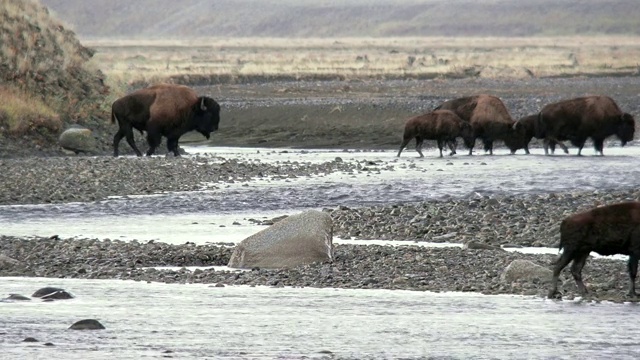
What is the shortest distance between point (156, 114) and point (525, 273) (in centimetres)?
1718

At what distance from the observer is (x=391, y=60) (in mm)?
90188

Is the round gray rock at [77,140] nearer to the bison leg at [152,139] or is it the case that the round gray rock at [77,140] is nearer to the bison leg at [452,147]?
the bison leg at [152,139]

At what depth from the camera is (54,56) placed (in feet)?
119

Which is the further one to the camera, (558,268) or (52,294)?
(52,294)

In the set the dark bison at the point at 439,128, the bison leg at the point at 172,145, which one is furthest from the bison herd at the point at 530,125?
the bison leg at the point at 172,145

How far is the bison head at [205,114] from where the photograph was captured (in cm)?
3177

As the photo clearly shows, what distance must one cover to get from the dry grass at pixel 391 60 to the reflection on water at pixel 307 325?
117ft

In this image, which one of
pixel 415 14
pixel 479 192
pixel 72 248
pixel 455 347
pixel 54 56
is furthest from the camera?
pixel 415 14

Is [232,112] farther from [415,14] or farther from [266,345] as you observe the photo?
[415,14]

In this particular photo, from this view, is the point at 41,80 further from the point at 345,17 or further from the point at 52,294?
the point at 345,17

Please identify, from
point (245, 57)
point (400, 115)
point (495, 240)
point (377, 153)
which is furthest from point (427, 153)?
point (245, 57)

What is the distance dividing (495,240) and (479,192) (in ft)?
18.5

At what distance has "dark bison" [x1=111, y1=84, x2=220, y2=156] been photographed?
3102cm

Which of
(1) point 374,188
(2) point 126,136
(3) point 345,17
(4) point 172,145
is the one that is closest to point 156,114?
(4) point 172,145
